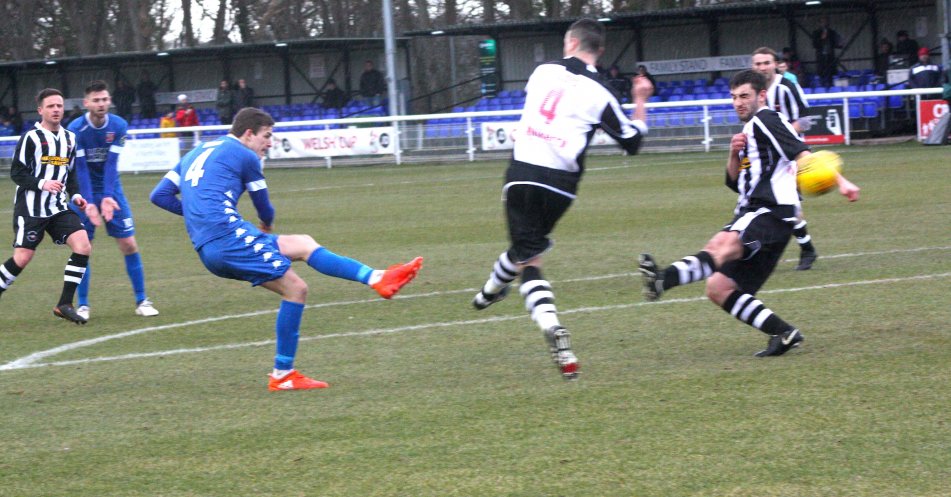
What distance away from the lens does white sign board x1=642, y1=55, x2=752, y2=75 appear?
105ft

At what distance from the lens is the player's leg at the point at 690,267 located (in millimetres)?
6281

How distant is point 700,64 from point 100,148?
2545cm

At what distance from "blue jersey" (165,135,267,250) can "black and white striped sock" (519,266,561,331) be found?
4.98 feet

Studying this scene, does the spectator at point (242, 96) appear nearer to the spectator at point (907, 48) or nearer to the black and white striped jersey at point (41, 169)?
the spectator at point (907, 48)

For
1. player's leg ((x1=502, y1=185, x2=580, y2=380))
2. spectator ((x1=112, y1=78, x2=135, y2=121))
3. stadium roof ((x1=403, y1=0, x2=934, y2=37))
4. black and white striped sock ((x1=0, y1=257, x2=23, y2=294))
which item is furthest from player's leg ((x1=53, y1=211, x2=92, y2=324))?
spectator ((x1=112, y1=78, x2=135, y2=121))

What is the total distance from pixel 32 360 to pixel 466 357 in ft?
9.25

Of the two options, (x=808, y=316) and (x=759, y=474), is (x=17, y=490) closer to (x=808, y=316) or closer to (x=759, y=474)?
(x=759, y=474)

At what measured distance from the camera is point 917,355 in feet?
20.1

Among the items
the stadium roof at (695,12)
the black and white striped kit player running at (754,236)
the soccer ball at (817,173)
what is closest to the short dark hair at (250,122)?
the black and white striped kit player running at (754,236)

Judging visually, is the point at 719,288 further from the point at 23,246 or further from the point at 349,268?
the point at 23,246

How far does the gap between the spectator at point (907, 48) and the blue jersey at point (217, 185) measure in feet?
81.4

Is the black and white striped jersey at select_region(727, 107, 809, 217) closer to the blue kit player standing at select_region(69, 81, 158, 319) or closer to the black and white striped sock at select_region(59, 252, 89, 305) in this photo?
the blue kit player standing at select_region(69, 81, 158, 319)

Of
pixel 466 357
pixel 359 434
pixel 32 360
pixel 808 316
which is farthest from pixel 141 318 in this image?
pixel 808 316

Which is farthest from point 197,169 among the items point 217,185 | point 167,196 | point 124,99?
point 124,99
